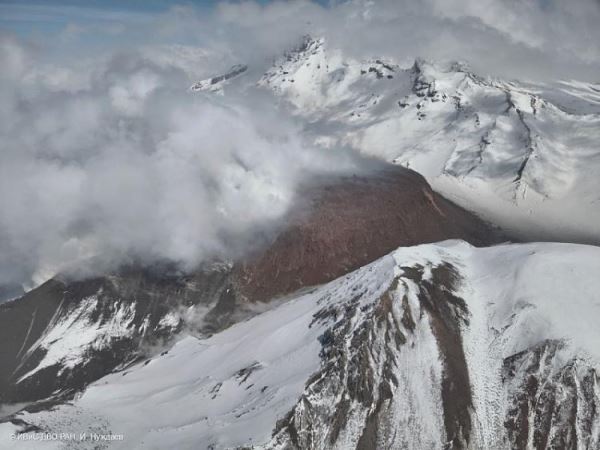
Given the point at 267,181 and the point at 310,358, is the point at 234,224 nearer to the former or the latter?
the point at 267,181

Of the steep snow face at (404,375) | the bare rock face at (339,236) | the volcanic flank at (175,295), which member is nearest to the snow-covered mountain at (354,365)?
the steep snow face at (404,375)

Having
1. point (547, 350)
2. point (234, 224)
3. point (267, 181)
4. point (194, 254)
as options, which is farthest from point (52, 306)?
point (547, 350)

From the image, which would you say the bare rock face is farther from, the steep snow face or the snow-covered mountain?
the steep snow face

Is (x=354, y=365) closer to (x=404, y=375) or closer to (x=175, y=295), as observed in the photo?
(x=404, y=375)

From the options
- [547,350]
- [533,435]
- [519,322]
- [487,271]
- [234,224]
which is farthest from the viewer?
[234,224]

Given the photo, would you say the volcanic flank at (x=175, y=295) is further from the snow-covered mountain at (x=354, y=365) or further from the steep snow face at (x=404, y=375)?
the steep snow face at (x=404, y=375)

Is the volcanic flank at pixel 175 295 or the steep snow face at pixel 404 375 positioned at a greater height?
the steep snow face at pixel 404 375
